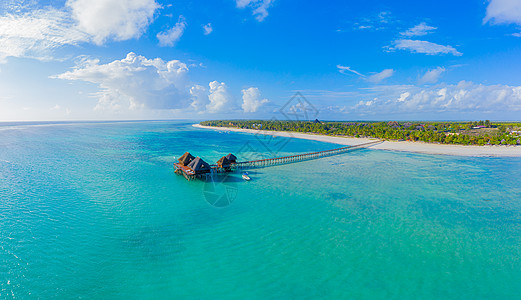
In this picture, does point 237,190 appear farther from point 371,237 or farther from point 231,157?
point 371,237

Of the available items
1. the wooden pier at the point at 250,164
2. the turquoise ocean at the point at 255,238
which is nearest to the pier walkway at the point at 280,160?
the wooden pier at the point at 250,164

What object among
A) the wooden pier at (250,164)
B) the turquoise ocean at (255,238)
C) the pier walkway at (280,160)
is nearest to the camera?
the turquoise ocean at (255,238)

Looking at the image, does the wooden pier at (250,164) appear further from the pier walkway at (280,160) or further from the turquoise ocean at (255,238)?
the turquoise ocean at (255,238)

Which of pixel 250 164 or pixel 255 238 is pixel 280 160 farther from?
pixel 255 238

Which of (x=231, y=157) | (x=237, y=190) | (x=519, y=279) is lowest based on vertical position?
(x=519, y=279)

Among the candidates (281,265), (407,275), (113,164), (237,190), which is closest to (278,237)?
(281,265)

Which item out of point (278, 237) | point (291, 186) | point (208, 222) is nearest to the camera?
point (278, 237)

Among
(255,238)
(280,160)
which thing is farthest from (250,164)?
(255,238)

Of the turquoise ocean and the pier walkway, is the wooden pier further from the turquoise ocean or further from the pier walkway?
the turquoise ocean
